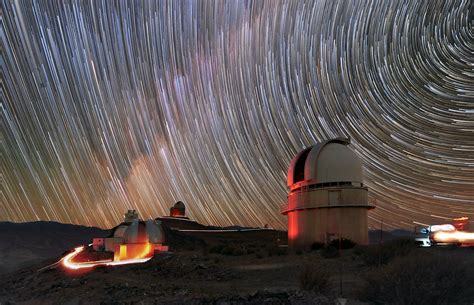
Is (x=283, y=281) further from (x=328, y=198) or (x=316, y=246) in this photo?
(x=328, y=198)

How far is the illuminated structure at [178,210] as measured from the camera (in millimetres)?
66312

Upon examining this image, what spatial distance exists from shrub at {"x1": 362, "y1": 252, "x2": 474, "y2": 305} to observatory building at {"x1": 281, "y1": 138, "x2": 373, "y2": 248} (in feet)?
48.2

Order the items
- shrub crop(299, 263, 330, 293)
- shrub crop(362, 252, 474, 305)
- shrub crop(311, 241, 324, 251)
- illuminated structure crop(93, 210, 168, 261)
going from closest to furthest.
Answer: shrub crop(362, 252, 474, 305) < shrub crop(299, 263, 330, 293) < shrub crop(311, 241, 324, 251) < illuminated structure crop(93, 210, 168, 261)

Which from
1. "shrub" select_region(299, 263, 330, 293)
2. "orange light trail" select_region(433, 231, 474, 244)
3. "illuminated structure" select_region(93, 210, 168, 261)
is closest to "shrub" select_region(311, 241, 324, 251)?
"orange light trail" select_region(433, 231, 474, 244)

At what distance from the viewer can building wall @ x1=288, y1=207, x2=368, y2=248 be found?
86.8 feet

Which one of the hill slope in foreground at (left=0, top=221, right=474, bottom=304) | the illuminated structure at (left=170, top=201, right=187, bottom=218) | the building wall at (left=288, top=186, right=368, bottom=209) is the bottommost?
the hill slope in foreground at (left=0, top=221, right=474, bottom=304)

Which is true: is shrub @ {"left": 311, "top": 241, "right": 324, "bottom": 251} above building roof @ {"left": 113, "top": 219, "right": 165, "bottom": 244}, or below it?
below

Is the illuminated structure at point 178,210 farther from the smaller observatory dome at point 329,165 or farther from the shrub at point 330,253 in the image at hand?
the shrub at point 330,253

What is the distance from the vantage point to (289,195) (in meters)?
30.7

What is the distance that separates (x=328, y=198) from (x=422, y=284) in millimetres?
16563

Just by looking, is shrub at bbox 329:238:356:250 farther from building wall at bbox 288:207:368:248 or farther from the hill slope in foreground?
the hill slope in foreground

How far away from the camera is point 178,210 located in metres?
66.8

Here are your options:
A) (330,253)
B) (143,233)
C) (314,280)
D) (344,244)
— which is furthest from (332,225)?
(143,233)

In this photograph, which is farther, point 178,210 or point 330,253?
point 178,210
